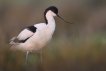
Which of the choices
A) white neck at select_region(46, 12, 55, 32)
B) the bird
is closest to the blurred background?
the bird

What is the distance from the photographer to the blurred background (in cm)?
351

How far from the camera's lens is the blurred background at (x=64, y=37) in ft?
11.5

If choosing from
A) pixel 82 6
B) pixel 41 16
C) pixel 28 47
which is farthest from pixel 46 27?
pixel 82 6

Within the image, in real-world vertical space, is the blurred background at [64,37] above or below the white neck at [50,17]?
below

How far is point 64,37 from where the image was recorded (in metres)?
4.18

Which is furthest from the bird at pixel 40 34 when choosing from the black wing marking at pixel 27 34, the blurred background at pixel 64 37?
the blurred background at pixel 64 37

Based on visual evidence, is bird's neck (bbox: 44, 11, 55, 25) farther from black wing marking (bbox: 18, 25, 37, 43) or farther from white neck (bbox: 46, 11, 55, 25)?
black wing marking (bbox: 18, 25, 37, 43)

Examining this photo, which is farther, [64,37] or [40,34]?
[64,37]

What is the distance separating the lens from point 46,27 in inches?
141

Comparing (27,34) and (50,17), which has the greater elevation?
(50,17)

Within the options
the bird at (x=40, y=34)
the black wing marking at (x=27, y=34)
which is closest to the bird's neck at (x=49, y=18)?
the bird at (x=40, y=34)

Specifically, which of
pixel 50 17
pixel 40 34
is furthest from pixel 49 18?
pixel 40 34

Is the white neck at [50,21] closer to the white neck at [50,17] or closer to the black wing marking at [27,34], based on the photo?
the white neck at [50,17]

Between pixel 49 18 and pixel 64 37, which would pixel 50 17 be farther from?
pixel 64 37
